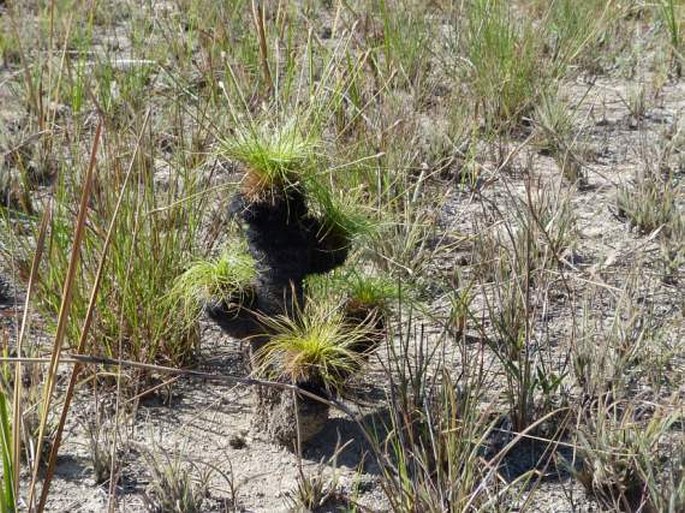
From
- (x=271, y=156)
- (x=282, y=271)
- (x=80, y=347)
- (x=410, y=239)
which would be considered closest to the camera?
(x=80, y=347)

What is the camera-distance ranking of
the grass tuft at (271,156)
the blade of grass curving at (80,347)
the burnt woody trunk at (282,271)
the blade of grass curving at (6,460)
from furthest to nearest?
1. the burnt woody trunk at (282,271)
2. the grass tuft at (271,156)
3. the blade of grass curving at (6,460)
4. the blade of grass curving at (80,347)

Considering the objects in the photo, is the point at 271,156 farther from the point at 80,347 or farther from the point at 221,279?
the point at 80,347

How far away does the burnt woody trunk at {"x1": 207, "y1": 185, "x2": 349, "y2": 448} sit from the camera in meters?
2.29

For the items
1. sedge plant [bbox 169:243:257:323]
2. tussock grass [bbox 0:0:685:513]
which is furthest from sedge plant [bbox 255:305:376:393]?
sedge plant [bbox 169:243:257:323]

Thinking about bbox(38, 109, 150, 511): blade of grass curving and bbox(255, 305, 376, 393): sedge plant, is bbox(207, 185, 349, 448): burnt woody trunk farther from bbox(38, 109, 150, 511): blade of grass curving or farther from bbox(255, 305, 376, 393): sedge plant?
bbox(38, 109, 150, 511): blade of grass curving

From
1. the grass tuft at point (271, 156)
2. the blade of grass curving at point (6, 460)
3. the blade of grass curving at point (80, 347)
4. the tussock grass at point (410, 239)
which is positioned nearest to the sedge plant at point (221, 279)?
the tussock grass at point (410, 239)

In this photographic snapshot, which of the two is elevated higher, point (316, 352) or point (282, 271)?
point (282, 271)

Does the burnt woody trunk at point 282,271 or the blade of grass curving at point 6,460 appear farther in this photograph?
the burnt woody trunk at point 282,271

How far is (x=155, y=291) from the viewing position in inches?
107

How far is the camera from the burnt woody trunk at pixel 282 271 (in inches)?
90.2

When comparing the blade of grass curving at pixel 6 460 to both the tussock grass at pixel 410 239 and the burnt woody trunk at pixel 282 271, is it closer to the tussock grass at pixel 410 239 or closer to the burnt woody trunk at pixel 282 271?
the tussock grass at pixel 410 239

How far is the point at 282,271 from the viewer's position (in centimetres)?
238

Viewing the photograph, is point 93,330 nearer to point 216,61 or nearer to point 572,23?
point 216,61

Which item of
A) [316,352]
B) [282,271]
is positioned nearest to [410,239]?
[282,271]
